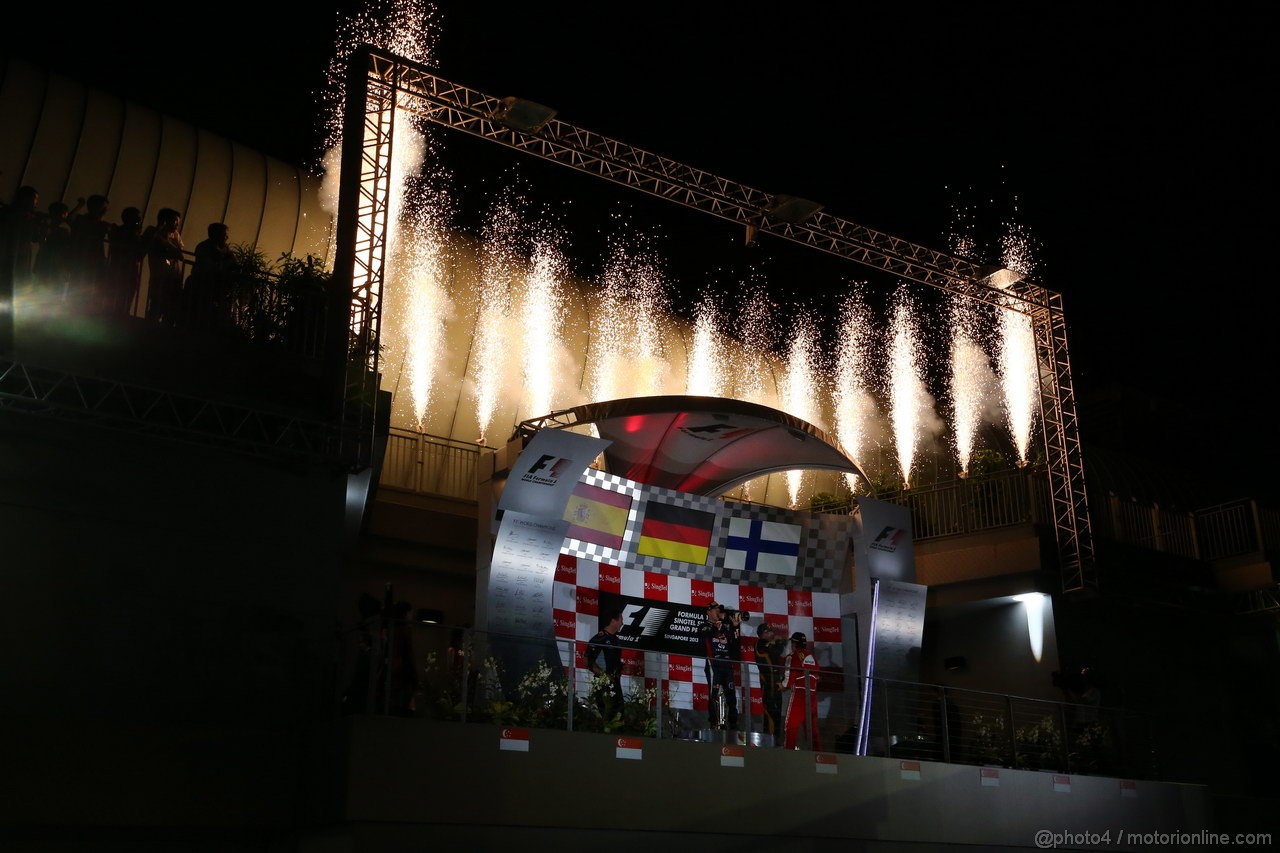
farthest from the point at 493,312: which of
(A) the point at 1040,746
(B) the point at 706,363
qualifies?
(A) the point at 1040,746

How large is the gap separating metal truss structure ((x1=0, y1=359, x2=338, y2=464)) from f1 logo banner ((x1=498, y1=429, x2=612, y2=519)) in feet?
8.64

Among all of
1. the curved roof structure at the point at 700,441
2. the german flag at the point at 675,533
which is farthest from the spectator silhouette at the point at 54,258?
the german flag at the point at 675,533

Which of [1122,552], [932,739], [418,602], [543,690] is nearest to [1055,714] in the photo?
[932,739]

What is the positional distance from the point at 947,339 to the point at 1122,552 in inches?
344

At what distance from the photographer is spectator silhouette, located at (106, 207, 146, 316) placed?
13234mm

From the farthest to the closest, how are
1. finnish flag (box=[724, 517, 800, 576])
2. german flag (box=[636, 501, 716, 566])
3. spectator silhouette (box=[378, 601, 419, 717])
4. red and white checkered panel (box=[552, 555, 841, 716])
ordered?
finnish flag (box=[724, 517, 800, 576]) → german flag (box=[636, 501, 716, 566]) → red and white checkered panel (box=[552, 555, 841, 716]) → spectator silhouette (box=[378, 601, 419, 717])

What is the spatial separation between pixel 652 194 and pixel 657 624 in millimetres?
6715

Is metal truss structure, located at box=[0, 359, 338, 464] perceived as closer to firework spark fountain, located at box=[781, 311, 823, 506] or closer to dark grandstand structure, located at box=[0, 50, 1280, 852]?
dark grandstand structure, located at box=[0, 50, 1280, 852]

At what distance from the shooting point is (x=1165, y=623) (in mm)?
23031

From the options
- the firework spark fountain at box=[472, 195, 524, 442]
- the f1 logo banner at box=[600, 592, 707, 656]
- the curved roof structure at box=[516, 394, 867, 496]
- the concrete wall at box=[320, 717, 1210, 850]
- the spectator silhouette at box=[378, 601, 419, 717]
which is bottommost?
the concrete wall at box=[320, 717, 1210, 850]

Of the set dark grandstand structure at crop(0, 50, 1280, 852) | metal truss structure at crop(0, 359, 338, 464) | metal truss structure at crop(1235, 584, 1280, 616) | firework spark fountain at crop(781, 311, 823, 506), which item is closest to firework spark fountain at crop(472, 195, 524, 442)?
dark grandstand structure at crop(0, 50, 1280, 852)

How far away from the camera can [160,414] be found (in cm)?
1317

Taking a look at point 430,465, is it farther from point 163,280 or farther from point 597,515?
point 163,280

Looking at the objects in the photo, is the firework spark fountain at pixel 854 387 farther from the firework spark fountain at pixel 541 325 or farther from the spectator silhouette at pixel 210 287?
the spectator silhouette at pixel 210 287
